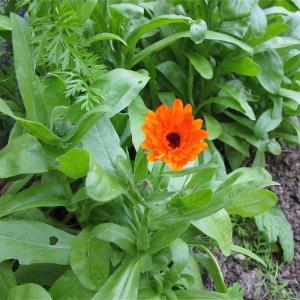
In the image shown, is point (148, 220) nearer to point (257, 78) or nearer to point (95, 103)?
point (95, 103)

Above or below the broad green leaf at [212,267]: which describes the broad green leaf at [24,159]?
above

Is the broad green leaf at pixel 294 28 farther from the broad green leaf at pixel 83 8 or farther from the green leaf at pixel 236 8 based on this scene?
the broad green leaf at pixel 83 8

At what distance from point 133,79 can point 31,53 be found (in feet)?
1.04

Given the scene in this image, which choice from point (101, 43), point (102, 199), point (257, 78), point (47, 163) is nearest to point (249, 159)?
point (257, 78)

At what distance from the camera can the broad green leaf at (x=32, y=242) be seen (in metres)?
1.32

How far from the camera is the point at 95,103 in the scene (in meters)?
1.43

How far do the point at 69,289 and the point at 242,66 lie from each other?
1.16m

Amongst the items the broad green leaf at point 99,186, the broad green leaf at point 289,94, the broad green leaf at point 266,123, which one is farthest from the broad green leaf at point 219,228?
the broad green leaf at point 289,94

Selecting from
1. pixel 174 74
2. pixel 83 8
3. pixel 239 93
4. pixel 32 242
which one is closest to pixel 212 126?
pixel 239 93

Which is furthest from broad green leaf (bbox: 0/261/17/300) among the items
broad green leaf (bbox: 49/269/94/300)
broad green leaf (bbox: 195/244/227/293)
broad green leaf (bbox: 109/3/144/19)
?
broad green leaf (bbox: 109/3/144/19)

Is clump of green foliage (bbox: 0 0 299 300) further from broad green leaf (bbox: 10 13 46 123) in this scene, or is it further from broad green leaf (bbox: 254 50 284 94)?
broad green leaf (bbox: 254 50 284 94)

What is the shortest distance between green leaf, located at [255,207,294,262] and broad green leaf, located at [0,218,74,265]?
3.12 feet

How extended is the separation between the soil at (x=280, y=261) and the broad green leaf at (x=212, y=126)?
42 cm

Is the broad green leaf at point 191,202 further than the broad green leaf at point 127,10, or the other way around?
the broad green leaf at point 127,10
